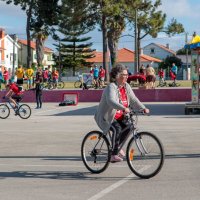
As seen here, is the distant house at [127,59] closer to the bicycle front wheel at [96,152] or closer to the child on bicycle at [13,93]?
the child on bicycle at [13,93]

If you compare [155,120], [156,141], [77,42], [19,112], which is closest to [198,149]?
[156,141]

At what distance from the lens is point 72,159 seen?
36.4 ft

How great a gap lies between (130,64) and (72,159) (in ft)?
396

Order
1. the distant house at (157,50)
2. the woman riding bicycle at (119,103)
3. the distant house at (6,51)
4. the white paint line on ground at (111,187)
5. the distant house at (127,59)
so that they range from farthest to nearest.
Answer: the distant house at (157,50)
the distant house at (127,59)
the distant house at (6,51)
the woman riding bicycle at (119,103)
the white paint line on ground at (111,187)

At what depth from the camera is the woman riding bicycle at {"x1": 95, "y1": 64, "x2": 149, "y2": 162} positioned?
901cm

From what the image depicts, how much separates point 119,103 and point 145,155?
0.85m

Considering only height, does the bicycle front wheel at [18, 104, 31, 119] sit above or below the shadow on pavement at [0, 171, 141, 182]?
above

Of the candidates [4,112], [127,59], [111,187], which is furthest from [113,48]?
[127,59]

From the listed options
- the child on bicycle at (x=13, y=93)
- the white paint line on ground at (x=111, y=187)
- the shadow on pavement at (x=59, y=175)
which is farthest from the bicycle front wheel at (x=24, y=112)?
the white paint line on ground at (x=111, y=187)

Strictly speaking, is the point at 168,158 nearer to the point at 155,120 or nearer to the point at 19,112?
the point at 155,120

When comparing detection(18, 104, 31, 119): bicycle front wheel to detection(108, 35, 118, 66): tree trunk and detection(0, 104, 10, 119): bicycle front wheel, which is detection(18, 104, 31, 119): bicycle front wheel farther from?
detection(108, 35, 118, 66): tree trunk

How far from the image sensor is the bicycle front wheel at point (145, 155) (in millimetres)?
8758

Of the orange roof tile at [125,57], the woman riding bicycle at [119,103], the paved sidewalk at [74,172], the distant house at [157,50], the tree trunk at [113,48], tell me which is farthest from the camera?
the distant house at [157,50]

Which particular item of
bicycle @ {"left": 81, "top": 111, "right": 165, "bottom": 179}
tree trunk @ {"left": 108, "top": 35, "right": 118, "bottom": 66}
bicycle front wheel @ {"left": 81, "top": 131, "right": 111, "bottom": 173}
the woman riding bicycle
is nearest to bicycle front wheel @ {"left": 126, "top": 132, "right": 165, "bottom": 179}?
bicycle @ {"left": 81, "top": 111, "right": 165, "bottom": 179}
